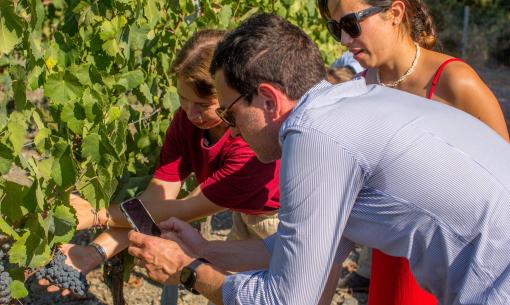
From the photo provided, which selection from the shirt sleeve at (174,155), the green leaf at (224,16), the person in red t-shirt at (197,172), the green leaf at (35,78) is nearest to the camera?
the green leaf at (35,78)

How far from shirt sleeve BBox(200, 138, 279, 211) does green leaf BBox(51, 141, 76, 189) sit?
0.42 meters

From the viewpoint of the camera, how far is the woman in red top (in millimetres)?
2535

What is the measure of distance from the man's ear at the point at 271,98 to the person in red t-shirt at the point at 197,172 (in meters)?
0.68

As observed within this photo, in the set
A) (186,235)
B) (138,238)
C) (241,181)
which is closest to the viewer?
(138,238)

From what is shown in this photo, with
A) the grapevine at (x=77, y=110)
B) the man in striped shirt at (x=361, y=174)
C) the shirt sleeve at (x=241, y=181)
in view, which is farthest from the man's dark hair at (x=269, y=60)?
the shirt sleeve at (x=241, y=181)

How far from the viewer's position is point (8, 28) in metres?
2.03

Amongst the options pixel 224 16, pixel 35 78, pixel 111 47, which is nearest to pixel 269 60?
pixel 35 78

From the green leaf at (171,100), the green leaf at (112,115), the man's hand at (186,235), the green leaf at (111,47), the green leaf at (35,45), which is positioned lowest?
the man's hand at (186,235)

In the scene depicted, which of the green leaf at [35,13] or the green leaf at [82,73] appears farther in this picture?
the green leaf at [82,73]

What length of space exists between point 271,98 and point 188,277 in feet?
1.73

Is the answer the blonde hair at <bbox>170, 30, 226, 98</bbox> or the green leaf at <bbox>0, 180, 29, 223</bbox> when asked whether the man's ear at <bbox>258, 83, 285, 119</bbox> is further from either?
the green leaf at <bbox>0, 180, 29, 223</bbox>

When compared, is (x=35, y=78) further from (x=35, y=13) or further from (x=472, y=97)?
(x=472, y=97)

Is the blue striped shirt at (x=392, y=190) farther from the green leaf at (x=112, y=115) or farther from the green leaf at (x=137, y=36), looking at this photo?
the green leaf at (x=137, y=36)

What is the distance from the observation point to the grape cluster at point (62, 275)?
7.87 ft
